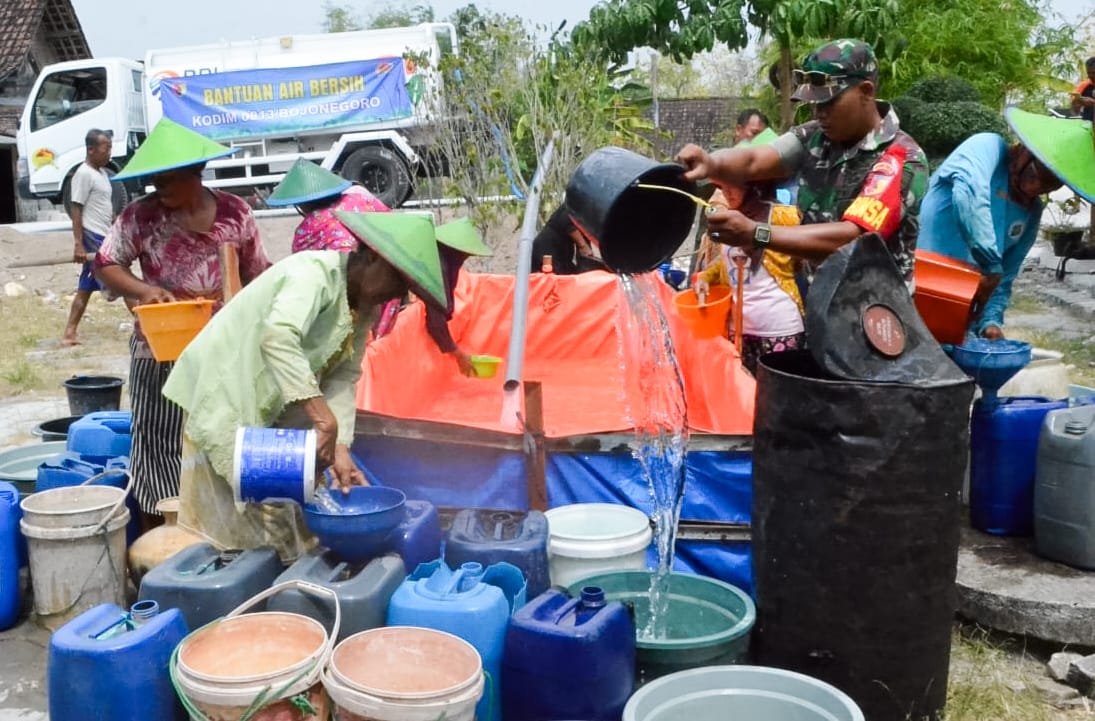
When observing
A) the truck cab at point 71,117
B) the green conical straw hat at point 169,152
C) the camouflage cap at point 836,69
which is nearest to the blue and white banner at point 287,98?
the truck cab at point 71,117

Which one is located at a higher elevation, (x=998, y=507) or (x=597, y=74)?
(x=597, y=74)

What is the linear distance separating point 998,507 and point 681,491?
1305mm

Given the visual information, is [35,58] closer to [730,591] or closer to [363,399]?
[363,399]

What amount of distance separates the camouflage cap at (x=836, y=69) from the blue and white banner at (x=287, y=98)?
12953 mm

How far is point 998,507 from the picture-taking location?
3.84m

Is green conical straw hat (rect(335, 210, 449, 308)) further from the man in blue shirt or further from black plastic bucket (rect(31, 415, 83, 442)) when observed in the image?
black plastic bucket (rect(31, 415, 83, 442))

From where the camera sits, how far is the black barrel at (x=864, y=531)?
240 centimetres

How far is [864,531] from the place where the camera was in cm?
244

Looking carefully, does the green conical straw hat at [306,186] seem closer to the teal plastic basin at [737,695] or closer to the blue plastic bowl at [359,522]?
the blue plastic bowl at [359,522]

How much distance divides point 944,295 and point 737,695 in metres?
1.78

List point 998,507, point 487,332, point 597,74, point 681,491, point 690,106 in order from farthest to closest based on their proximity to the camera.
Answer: point 690,106, point 597,74, point 487,332, point 998,507, point 681,491

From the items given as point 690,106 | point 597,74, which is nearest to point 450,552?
point 597,74

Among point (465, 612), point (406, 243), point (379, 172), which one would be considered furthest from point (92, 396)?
point (379, 172)

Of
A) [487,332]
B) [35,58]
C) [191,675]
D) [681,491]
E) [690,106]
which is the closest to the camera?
[191,675]
